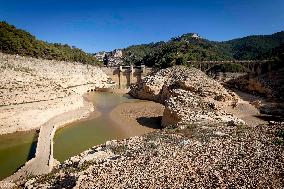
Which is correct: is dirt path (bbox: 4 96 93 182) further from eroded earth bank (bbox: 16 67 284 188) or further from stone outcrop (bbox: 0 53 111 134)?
eroded earth bank (bbox: 16 67 284 188)

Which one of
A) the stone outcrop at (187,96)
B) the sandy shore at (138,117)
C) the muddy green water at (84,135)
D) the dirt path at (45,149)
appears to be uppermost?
the stone outcrop at (187,96)

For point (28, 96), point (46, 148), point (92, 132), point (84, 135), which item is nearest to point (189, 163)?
point (46, 148)

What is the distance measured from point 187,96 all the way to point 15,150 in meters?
17.5

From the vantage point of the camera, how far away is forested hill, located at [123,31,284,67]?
83188 millimetres

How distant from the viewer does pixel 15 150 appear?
26.0 m

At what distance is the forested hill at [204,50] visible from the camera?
83188 mm

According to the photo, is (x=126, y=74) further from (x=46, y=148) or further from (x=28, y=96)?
(x=46, y=148)

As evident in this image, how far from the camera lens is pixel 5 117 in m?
30.7

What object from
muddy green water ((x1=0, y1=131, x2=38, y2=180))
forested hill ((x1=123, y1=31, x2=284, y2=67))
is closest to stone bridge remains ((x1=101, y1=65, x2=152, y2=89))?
forested hill ((x1=123, y1=31, x2=284, y2=67))

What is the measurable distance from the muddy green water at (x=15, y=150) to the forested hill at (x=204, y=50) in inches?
1924

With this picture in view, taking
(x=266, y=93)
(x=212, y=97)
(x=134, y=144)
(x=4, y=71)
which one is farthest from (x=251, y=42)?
(x=134, y=144)

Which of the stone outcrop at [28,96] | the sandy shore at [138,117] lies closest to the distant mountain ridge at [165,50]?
the stone outcrop at [28,96]

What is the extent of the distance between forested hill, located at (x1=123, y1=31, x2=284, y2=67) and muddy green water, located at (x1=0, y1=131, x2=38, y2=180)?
48867 mm

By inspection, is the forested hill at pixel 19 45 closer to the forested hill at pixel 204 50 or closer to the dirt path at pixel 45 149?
the forested hill at pixel 204 50
